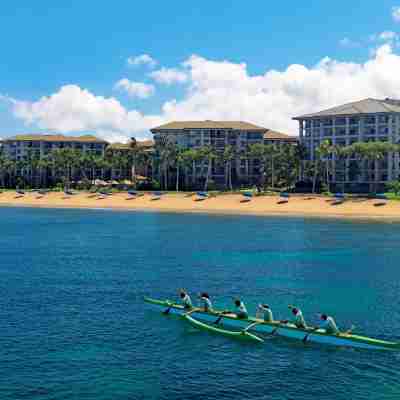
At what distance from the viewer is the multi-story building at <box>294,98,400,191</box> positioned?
164m

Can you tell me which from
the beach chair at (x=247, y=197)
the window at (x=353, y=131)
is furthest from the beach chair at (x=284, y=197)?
the window at (x=353, y=131)

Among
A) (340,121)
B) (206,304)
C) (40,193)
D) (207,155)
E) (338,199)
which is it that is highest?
(340,121)

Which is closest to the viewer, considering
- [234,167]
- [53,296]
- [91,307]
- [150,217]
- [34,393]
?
[34,393]

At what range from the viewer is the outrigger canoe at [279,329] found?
34219 millimetres

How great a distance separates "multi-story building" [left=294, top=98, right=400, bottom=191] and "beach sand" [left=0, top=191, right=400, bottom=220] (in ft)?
91.8

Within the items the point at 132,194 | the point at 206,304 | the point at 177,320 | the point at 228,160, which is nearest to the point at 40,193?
the point at 132,194

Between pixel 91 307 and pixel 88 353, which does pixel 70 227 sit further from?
pixel 88 353

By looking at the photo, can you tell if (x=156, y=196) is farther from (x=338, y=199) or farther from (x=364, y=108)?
(x=364, y=108)

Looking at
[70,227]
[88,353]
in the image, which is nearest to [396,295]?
[88,353]

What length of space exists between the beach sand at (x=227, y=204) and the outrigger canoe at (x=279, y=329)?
89.5 m

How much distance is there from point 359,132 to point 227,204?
Answer: 151 ft

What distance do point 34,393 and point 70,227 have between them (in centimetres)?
8049

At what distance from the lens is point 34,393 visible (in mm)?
27625

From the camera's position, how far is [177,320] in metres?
40.8
